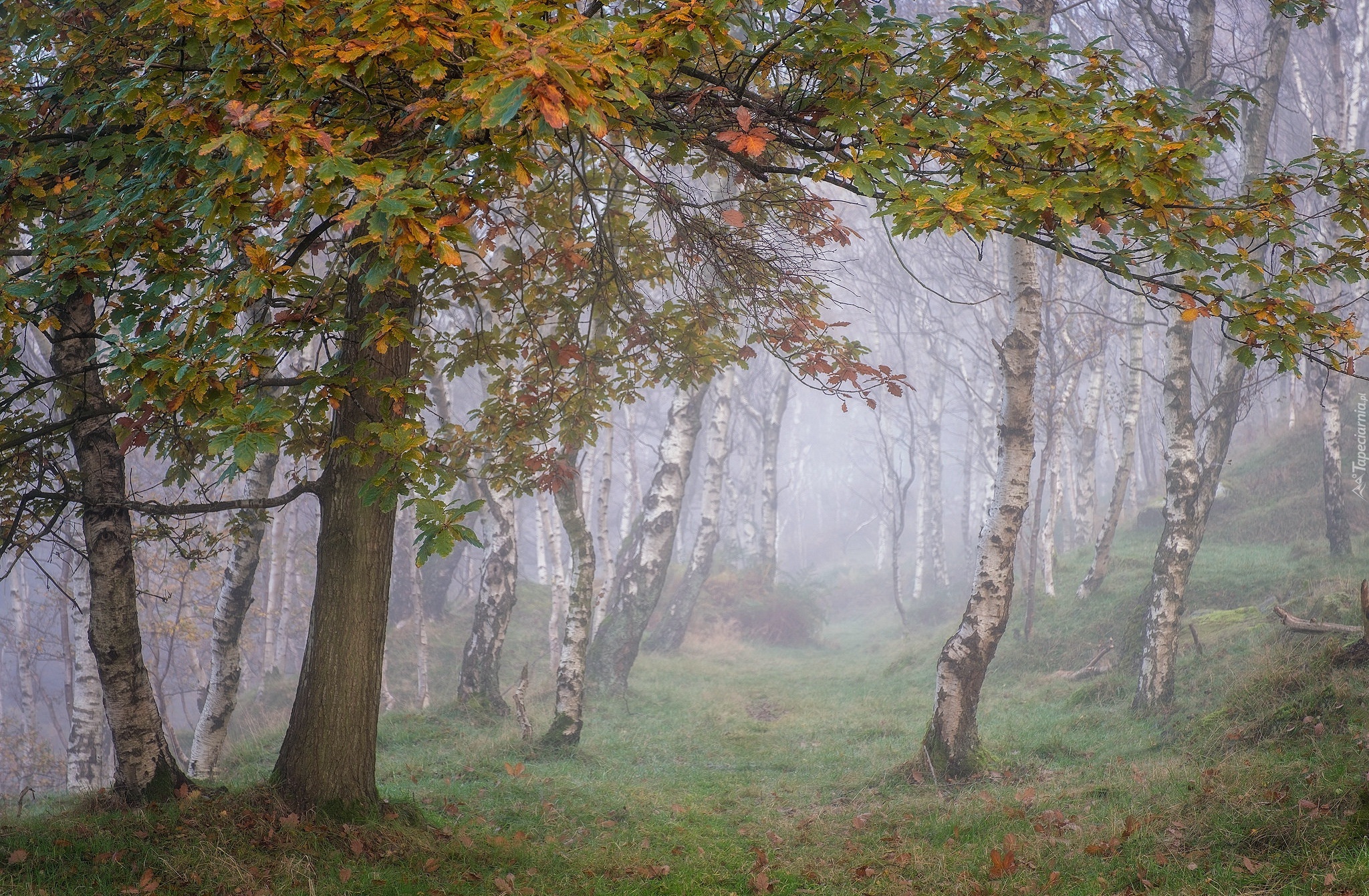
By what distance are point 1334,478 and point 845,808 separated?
1104 cm

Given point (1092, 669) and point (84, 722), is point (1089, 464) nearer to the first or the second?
point (1092, 669)

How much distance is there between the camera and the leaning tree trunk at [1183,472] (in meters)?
9.51

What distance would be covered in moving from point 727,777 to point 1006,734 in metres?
3.52

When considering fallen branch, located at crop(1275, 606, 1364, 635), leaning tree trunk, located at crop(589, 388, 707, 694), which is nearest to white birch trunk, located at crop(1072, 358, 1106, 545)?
leaning tree trunk, located at crop(589, 388, 707, 694)

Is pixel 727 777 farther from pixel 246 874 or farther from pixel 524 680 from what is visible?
pixel 246 874

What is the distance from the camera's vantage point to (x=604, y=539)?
17594 millimetres

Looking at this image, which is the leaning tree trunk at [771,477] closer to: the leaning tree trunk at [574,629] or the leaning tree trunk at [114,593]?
the leaning tree trunk at [574,629]

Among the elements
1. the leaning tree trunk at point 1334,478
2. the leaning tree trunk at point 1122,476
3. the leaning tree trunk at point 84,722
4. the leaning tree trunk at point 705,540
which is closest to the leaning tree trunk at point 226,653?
the leaning tree trunk at point 84,722

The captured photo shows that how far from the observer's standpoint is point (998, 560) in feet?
26.7

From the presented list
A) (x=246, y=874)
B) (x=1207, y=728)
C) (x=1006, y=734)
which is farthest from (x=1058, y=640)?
(x=246, y=874)

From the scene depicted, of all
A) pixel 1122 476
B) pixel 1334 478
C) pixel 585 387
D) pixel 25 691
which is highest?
pixel 585 387

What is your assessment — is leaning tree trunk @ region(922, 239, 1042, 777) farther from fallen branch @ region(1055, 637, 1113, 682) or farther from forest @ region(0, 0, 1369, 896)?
fallen branch @ region(1055, 637, 1113, 682)

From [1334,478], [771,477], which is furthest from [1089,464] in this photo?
[771,477]

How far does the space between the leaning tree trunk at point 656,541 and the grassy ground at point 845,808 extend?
7.71 feet
